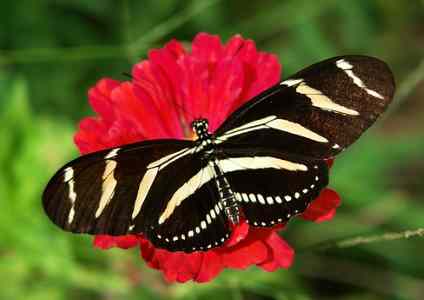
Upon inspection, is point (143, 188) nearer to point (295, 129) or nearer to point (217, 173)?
point (217, 173)

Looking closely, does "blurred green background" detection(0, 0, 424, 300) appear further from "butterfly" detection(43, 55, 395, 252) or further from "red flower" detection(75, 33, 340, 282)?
"butterfly" detection(43, 55, 395, 252)

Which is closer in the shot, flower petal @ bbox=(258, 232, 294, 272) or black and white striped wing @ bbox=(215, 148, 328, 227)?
black and white striped wing @ bbox=(215, 148, 328, 227)

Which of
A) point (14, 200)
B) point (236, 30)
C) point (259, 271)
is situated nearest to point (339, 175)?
point (259, 271)

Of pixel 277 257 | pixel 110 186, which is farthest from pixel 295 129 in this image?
pixel 110 186

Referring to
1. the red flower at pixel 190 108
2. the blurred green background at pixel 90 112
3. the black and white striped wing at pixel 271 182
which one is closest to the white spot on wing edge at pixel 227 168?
the black and white striped wing at pixel 271 182

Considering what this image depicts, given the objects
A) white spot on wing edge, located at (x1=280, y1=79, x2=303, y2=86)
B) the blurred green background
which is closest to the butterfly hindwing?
white spot on wing edge, located at (x1=280, y1=79, x2=303, y2=86)

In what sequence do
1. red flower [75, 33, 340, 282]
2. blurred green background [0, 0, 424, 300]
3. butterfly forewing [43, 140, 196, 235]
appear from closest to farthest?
1. butterfly forewing [43, 140, 196, 235]
2. red flower [75, 33, 340, 282]
3. blurred green background [0, 0, 424, 300]

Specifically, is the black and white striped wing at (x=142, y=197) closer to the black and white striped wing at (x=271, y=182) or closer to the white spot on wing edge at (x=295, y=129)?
the black and white striped wing at (x=271, y=182)
